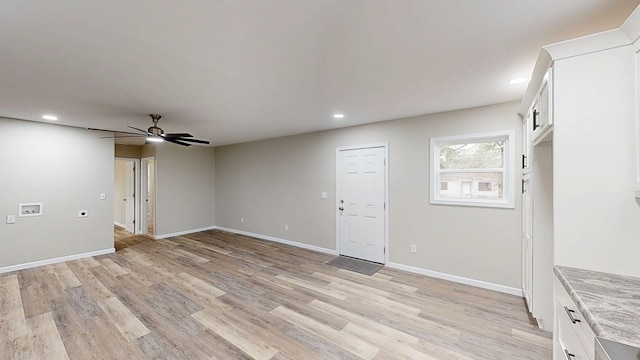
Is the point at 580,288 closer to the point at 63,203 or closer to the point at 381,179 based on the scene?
the point at 381,179

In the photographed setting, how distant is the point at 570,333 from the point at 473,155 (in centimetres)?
258

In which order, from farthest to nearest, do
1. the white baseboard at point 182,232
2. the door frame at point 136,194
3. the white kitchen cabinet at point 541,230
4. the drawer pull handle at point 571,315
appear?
the door frame at point 136,194 < the white baseboard at point 182,232 < the white kitchen cabinet at point 541,230 < the drawer pull handle at point 571,315

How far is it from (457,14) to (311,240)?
4347mm

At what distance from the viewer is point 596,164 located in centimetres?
141

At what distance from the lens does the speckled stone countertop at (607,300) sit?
3.04ft

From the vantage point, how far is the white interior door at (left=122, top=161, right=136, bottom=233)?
21.4 feet

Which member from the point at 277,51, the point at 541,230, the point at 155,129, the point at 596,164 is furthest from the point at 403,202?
the point at 155,129

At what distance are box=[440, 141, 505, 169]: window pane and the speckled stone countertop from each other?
7.06 ft

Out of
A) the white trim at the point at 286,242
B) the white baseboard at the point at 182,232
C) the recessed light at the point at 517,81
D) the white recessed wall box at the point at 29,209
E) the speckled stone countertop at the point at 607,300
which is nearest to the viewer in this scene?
the speckled stone countertop at the point at 607,300

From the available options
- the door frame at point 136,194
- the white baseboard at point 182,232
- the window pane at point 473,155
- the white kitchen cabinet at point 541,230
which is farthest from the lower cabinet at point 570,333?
the door frame at point 136,194

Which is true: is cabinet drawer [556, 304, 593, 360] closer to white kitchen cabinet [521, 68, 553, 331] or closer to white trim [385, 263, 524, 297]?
white kitchen cabinet [521, 68, 553, 331]

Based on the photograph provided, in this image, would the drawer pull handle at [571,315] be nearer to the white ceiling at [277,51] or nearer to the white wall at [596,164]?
the white wall at [596,164]

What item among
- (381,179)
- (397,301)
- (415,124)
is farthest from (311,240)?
(415,124)

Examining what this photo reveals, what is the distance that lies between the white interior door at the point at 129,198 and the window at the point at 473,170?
7308 mm
